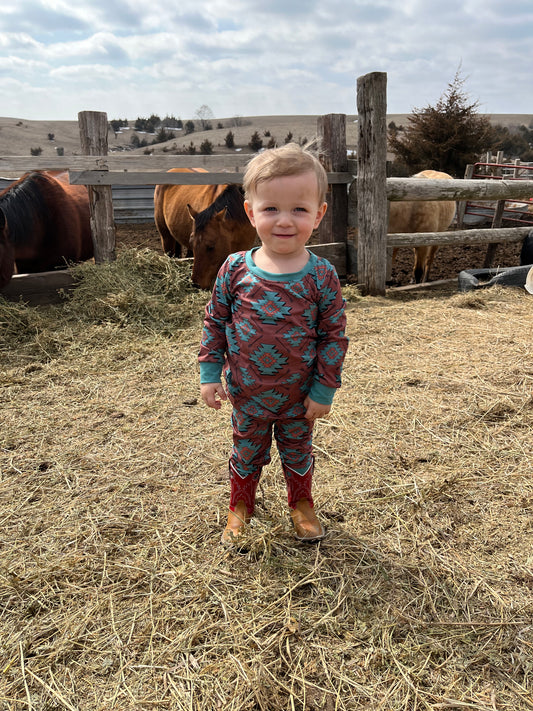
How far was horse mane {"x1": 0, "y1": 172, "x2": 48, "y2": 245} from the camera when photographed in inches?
191

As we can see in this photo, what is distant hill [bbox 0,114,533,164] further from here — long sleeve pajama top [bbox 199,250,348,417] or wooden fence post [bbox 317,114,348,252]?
long sleeve pajama top [bbox 199,250,348,417]

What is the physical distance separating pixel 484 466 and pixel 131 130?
194 feet

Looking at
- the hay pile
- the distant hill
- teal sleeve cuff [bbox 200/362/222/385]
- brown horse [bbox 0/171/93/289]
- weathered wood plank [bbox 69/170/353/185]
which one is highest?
the distant hill

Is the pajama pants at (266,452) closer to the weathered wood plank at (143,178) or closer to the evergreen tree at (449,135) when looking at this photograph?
the weathered wood plank at (143,178)

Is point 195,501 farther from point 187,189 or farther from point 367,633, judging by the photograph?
point 187,189

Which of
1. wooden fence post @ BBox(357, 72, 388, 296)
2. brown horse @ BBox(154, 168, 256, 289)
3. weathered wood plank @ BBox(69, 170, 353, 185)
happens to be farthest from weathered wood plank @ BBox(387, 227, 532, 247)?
brown horse @ BBox(154, 168, 256, 289)

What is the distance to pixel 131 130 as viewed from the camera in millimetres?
53094

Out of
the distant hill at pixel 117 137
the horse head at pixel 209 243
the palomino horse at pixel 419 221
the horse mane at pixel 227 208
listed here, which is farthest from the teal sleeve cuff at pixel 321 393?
the distant hill at pixel 117 137

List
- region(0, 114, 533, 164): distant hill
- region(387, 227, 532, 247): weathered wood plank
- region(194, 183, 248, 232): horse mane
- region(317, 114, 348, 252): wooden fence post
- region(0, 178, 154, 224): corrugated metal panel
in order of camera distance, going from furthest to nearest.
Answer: region(0, 114, 533, 164): distant hill
region(0, 178, 154, 224): corrugated metal panel
region(387, 227, 532, 247): weathered wood plank
region(317, 114, 348, 252): wooden fence post
region(194, 183, 248, 232): horse mane

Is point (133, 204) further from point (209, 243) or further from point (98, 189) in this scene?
point (209, 243)

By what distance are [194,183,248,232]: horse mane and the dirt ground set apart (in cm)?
262

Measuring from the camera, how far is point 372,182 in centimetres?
529

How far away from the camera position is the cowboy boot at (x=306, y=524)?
1.87 m

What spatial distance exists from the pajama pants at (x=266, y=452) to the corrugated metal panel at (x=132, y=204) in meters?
10.9
